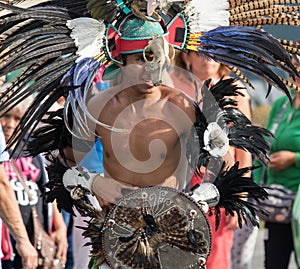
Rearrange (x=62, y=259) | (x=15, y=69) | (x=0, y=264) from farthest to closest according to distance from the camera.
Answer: (x=62, y=259)
(x=0, y=264)
(x=15, y=69)

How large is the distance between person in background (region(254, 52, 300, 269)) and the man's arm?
184cm

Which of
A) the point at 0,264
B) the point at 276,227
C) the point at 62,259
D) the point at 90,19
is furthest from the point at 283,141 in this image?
the point at 90,19

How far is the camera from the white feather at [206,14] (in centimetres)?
536

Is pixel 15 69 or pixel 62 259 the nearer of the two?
pixel 15 69

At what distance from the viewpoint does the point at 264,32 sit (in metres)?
5.39

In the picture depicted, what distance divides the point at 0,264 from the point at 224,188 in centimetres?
182

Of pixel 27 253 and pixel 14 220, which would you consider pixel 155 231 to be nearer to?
pixel 14 220

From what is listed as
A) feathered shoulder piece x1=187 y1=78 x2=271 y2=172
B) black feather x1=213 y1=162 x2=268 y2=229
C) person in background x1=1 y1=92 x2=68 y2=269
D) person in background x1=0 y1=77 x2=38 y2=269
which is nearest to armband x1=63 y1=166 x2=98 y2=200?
feathered shoulder piece x1=187 y1=78 x2=271 y2=172

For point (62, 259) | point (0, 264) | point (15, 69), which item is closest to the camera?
point (15, 69)

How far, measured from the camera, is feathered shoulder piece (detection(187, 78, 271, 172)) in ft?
17.1

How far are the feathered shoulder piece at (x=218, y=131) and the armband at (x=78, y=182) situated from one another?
19.3 inches

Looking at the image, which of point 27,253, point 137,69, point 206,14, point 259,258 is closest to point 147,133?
point 137,69

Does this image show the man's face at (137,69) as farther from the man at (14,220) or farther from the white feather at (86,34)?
the man at (14,220)

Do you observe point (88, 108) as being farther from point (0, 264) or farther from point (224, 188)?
point (0, 264)
